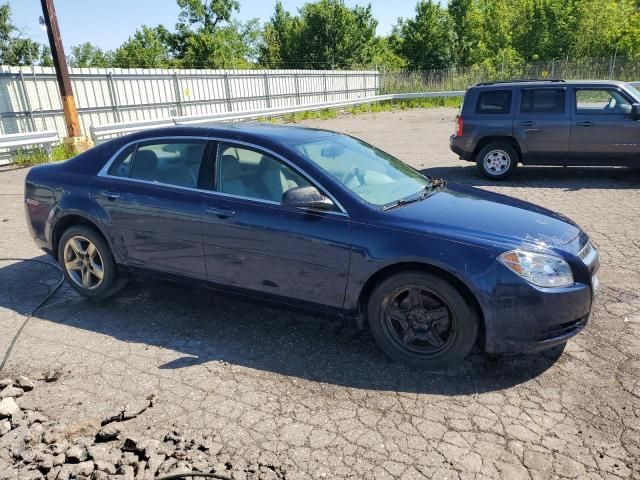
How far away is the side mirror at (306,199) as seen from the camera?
351 cm

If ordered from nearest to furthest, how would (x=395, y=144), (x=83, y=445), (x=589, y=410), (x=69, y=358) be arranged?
(x=83, y=445)
(x=589, y=410)
(x=69, y=358)
(x=395, y=144)

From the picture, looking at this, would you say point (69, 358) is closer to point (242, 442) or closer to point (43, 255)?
point (242, 442)

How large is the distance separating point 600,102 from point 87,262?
888 centimetres

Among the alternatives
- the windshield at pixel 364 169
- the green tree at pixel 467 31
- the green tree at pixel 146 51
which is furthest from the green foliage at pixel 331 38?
the windshield at pixel 364 169

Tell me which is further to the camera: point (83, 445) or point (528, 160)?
point (528, 160)

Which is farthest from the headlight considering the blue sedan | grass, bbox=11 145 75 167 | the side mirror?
grass, bbox=11 145 75 167

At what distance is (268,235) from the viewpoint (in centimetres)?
372

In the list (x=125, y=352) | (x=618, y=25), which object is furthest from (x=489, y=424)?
(x=618, y=25)

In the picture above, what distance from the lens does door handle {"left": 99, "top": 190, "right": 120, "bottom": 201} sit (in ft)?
14.4

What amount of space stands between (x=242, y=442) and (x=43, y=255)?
14.5 ft

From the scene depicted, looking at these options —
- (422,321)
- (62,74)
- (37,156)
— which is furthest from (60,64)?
(422,321)

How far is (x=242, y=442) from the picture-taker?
2816 millimetres

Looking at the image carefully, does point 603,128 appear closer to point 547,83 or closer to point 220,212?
point 547,83

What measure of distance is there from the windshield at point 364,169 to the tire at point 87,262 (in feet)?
6.72
